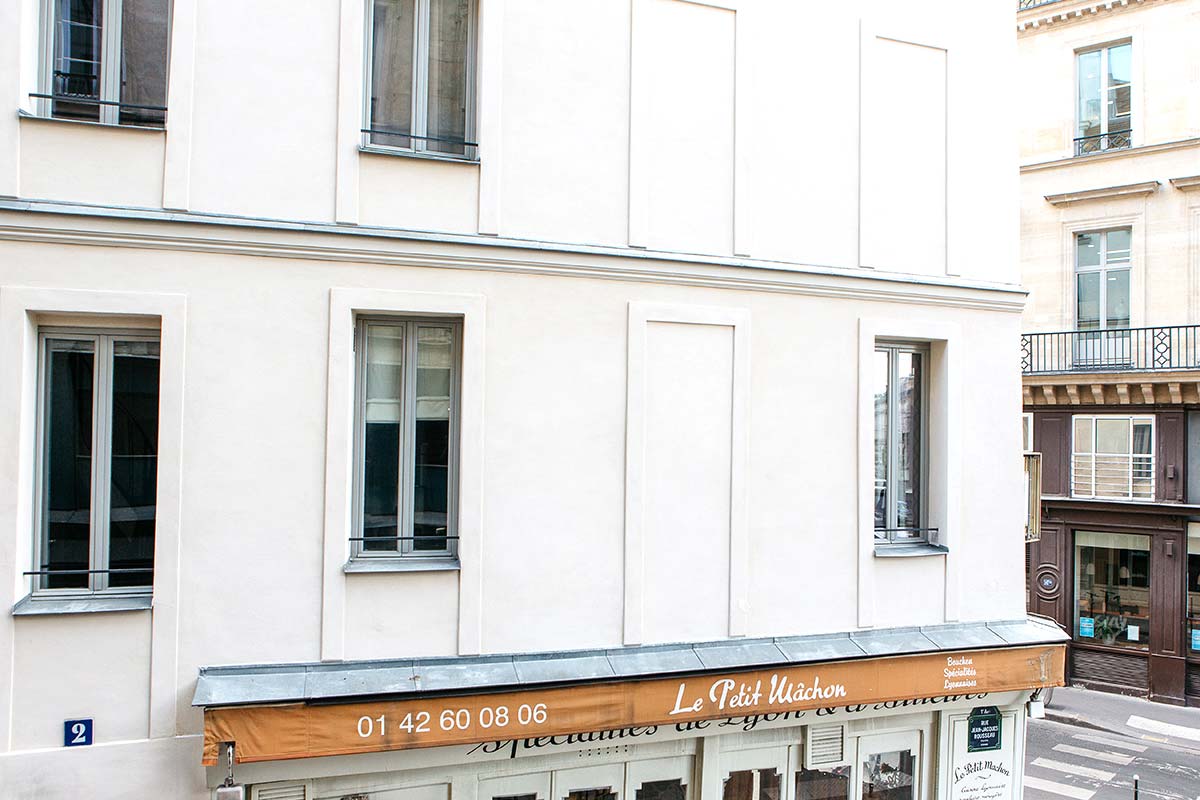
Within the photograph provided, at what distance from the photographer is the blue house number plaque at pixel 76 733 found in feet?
19.3

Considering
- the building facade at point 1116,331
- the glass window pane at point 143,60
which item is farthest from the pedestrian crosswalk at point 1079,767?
the glass window pane at point 143,60

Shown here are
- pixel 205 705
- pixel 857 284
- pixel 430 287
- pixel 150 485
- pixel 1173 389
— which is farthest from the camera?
pixel 1173 389

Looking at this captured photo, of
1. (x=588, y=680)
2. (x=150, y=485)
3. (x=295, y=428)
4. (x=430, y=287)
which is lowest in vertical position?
(x=588, y=680)

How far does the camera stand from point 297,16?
6613 mm

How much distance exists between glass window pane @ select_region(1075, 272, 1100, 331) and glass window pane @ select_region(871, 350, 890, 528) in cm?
1604

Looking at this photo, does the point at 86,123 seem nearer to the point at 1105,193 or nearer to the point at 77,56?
the point at 77,56

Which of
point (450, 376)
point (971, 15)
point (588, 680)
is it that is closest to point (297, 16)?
point (450, 376)

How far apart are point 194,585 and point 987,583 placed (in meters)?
7.21

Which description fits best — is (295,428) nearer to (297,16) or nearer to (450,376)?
(450,376)

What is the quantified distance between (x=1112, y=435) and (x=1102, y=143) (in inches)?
286

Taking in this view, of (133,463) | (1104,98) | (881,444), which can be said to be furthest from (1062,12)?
(133,463)

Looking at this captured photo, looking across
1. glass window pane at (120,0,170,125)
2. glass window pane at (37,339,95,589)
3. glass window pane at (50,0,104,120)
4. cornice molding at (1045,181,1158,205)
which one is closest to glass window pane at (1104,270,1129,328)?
cornice molding at (1045,181,1158,205)

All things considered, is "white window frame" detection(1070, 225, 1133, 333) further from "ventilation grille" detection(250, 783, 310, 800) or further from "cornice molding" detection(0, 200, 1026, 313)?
"ventilation grille" detection(250, 783, 310, 800)

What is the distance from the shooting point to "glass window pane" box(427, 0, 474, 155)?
715 cm
